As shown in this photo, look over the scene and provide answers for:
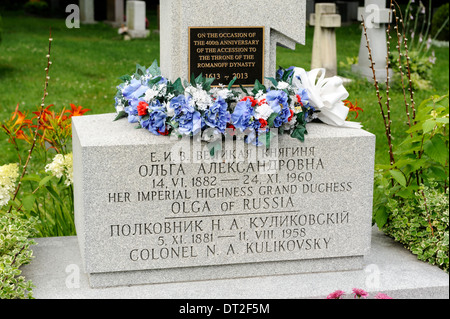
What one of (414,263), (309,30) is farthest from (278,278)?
(309,30)

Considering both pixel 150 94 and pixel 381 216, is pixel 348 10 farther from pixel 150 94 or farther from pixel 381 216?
pixel 150 94

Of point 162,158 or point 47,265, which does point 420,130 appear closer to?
point 162,158

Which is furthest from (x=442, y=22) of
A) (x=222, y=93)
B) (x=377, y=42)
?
(x=222, y=93)

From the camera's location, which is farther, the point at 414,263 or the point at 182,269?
the point at 414,263

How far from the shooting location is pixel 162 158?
438cm

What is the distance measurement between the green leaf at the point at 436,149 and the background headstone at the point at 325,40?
683 cm

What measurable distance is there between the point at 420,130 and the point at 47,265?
2.88 meters

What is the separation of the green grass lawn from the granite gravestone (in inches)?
117

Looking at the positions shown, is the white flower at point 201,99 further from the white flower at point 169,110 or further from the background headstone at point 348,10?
the background headstone at point 348,10

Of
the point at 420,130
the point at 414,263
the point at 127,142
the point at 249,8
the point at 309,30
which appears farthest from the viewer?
the point at 309,30

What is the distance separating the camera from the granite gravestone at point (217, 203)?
4363mm

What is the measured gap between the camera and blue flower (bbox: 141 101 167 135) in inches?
173
